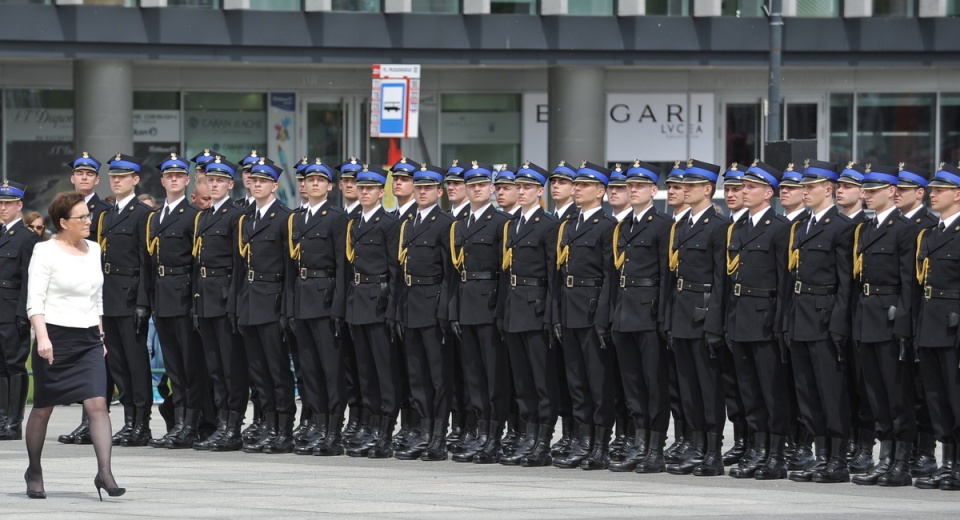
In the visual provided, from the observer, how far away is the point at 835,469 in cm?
1258

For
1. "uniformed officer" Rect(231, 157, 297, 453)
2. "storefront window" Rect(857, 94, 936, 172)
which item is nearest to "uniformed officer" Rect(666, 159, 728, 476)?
"uniformed officer" Rect(231, 157, 297, 453)

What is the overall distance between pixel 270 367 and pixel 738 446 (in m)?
3.73

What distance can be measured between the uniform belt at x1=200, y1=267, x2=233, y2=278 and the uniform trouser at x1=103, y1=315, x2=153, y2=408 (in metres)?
0.74

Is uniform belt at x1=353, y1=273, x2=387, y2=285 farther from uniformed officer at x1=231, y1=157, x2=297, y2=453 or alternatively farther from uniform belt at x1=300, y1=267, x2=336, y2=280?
uniformed officer at x1=231, y1=157, x2=297, y2=453

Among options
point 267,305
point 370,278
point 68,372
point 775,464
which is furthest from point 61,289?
point 775,464

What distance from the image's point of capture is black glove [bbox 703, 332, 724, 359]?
42.6 feet

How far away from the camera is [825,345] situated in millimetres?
12648

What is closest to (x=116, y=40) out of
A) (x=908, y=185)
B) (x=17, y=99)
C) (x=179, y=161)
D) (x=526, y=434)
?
(x=17, y=99)

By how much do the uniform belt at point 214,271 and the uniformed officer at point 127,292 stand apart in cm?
56

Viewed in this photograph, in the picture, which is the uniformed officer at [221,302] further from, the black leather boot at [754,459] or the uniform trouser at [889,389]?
the uniform trouser at [889,389]

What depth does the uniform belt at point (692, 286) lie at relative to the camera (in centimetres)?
1309

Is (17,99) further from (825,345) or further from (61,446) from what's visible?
(825,345)

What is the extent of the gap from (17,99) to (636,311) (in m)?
22.3

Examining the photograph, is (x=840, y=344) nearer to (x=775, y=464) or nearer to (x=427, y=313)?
(x=775, y=464)
